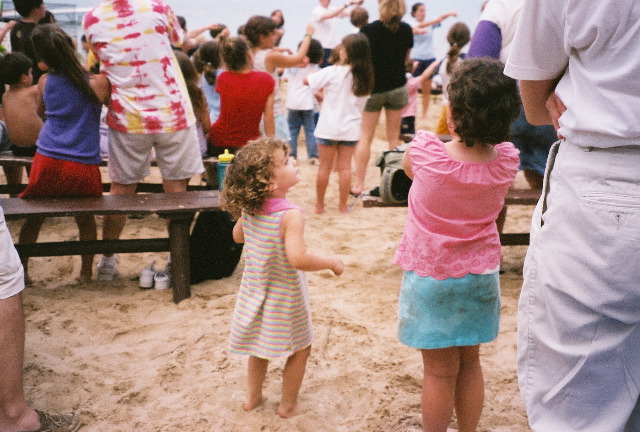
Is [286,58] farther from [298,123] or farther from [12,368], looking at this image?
[12,368]

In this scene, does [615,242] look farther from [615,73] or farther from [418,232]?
[418,232]

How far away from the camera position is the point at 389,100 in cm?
588

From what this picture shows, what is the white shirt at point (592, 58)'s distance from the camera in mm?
1252

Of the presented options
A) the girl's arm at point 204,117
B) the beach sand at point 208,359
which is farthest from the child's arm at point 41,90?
the girl's arm at point 204,117

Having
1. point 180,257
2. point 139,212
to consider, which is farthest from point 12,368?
point 180,257

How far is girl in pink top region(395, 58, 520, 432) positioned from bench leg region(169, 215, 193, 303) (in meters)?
1.88

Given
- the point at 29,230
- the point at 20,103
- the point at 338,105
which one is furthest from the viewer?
the point at 338,105

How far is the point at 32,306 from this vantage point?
3645 millimetres

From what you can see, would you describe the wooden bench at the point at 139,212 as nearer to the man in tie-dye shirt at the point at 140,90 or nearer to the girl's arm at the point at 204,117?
the man in tie-dye shirt at the point at 140,90

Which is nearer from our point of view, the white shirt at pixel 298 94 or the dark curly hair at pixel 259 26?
the dark curly hair at pixel 259 26

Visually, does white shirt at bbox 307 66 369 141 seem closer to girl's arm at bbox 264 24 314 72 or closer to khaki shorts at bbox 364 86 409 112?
girl's arm at bbox 264 24 314 72

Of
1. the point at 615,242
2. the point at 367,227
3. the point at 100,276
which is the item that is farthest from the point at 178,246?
the point at 615,242

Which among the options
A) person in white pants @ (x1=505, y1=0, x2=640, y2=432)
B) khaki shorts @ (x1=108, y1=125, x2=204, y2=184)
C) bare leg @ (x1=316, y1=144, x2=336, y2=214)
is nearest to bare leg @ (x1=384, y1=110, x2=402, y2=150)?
bare leg @ (x1=316, y1=144, x2=336, y2=214)

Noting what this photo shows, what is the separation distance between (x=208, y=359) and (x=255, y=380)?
539 mm
